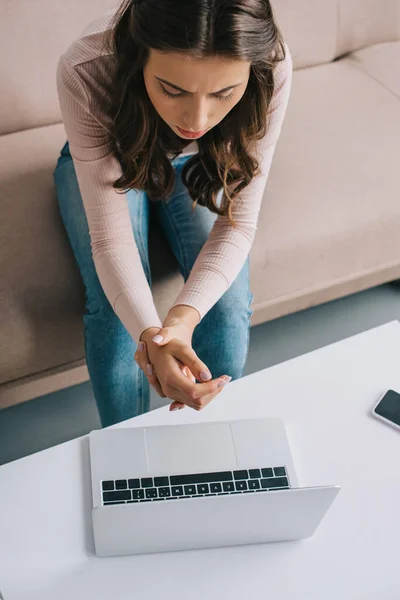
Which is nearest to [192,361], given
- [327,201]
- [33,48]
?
[327,201]

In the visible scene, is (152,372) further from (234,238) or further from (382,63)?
(382,63)

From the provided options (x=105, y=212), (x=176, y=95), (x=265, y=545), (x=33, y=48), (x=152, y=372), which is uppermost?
(x=176, y=95)

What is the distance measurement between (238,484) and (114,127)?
539mm

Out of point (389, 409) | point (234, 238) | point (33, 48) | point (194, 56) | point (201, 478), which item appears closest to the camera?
point (194, 56)

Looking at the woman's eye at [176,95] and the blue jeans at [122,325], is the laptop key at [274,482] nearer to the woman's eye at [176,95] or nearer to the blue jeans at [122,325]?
the blue jeans at [122,325]

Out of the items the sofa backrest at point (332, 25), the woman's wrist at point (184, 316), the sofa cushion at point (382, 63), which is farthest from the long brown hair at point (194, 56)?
the sofa cushion at point (382, 63)

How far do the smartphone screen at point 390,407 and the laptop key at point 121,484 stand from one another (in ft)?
1.27

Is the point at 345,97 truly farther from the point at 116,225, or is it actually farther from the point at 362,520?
the point at 362,520

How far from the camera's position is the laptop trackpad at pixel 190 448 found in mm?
939

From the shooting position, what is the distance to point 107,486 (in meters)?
0.92

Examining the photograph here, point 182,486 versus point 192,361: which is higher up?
point 192,361

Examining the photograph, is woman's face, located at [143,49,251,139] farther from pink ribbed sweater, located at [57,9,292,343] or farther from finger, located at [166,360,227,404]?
finger, located at [166,360,227,404]

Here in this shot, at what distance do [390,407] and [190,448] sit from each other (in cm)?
31

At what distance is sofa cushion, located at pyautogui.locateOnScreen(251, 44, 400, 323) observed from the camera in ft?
4.60
